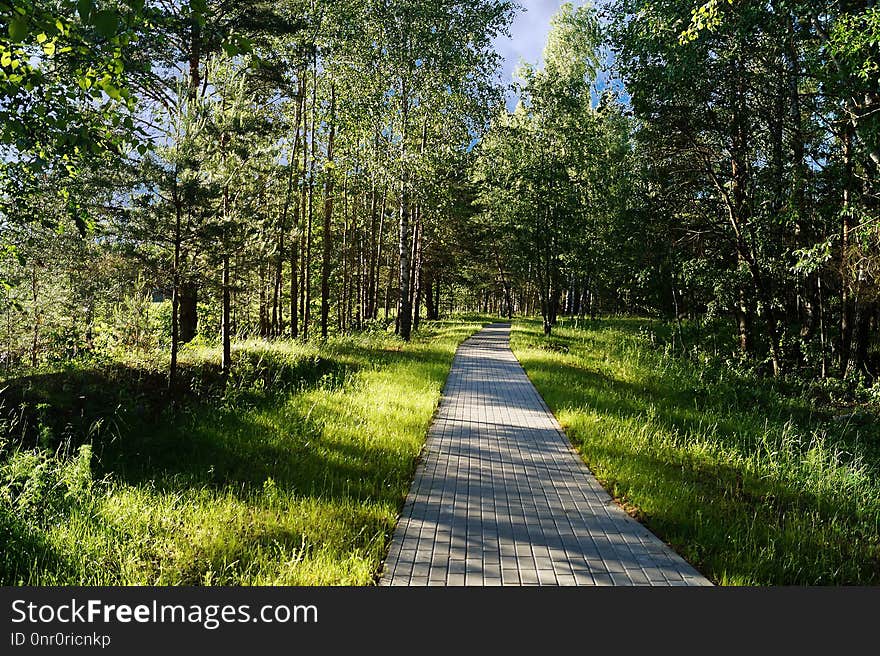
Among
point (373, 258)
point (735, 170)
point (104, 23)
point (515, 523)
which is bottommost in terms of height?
point (515, 523)

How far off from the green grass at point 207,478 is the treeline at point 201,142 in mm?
1531

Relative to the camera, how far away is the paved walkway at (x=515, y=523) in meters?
3.70

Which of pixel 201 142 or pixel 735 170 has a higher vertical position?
pixel 735 170

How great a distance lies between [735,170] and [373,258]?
14911 millimetres

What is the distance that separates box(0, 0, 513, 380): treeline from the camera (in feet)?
18.2

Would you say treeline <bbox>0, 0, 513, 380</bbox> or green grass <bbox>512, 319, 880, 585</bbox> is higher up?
treeline <bbox>0, 0, 513, 380</bbox>

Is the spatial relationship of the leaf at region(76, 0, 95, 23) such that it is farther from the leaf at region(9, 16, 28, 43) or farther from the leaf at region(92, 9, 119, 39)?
the leaf at region(9, 16, 28, 43)

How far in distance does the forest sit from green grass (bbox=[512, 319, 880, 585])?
49 mm

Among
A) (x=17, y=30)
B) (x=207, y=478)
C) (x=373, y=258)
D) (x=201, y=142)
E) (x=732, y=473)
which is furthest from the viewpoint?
(x=373, y=258)

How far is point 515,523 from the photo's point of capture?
457 centimetres

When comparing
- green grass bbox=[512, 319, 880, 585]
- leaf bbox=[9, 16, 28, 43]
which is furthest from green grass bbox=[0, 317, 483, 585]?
leaf bbox=[9, 16, 28, 43]

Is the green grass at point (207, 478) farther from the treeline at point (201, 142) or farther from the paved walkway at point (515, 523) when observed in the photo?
the treeline at point (201, 142)

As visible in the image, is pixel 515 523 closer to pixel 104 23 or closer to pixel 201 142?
pixel 104 23

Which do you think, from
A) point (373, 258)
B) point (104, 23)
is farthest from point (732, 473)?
point (373, 258)
